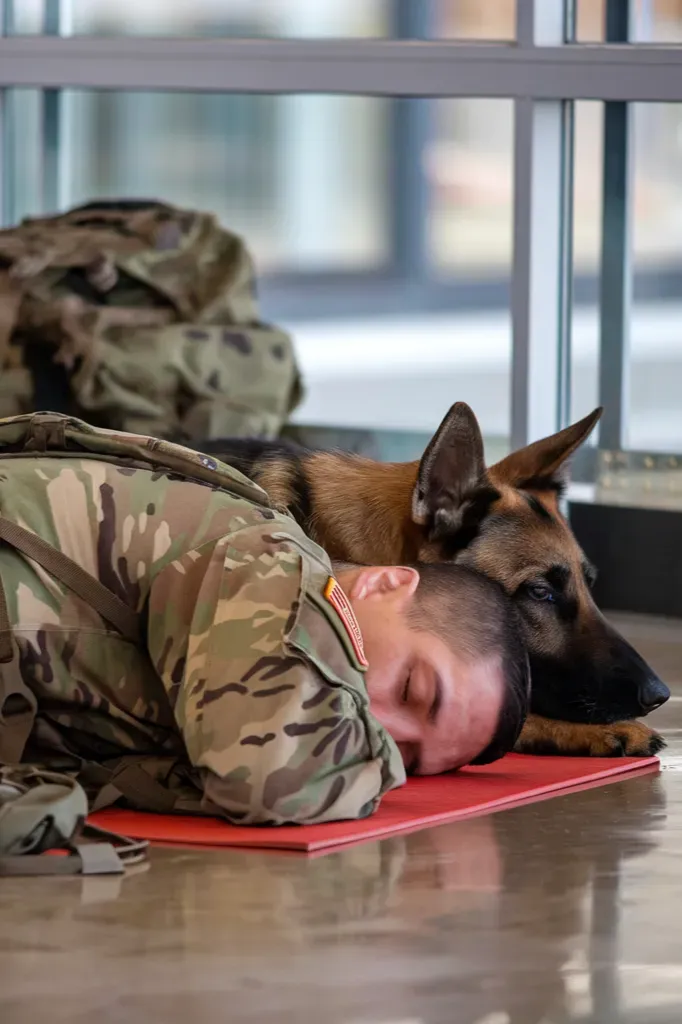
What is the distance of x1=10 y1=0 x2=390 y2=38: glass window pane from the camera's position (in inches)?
254

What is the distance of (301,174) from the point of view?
7.80m

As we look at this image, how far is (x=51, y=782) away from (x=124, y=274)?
339 centimetres

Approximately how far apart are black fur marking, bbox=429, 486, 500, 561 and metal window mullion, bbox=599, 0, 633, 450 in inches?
89.5

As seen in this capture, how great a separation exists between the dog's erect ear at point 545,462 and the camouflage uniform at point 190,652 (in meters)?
0.95

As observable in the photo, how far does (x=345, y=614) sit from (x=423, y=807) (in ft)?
1.40

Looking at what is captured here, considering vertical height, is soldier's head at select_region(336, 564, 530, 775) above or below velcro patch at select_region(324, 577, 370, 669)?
below

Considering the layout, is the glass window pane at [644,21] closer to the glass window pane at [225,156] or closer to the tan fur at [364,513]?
the glass window pane at [225,156]

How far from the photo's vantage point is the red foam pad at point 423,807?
2670mm

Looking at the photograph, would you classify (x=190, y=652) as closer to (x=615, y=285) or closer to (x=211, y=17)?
(x=615, y=285)

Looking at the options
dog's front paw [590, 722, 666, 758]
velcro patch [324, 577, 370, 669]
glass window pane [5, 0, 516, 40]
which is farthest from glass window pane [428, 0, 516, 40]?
velcro patch [324, 577, 370, 669]

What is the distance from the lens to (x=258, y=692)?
8.39 feet

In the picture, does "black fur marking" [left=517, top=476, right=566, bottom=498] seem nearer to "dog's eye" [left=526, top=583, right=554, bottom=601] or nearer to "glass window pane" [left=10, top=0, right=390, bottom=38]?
"dog's eye" [left=526, top=583, right=554, bottom=601]

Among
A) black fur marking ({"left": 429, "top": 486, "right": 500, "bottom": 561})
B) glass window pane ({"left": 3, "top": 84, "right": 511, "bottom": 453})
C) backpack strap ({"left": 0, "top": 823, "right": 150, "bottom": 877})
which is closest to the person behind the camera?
backpack strap ({"left": 0, "top": 823, "right": 150, "bottom": 877})

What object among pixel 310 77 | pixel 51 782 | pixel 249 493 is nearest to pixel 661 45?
pixel 310 77
